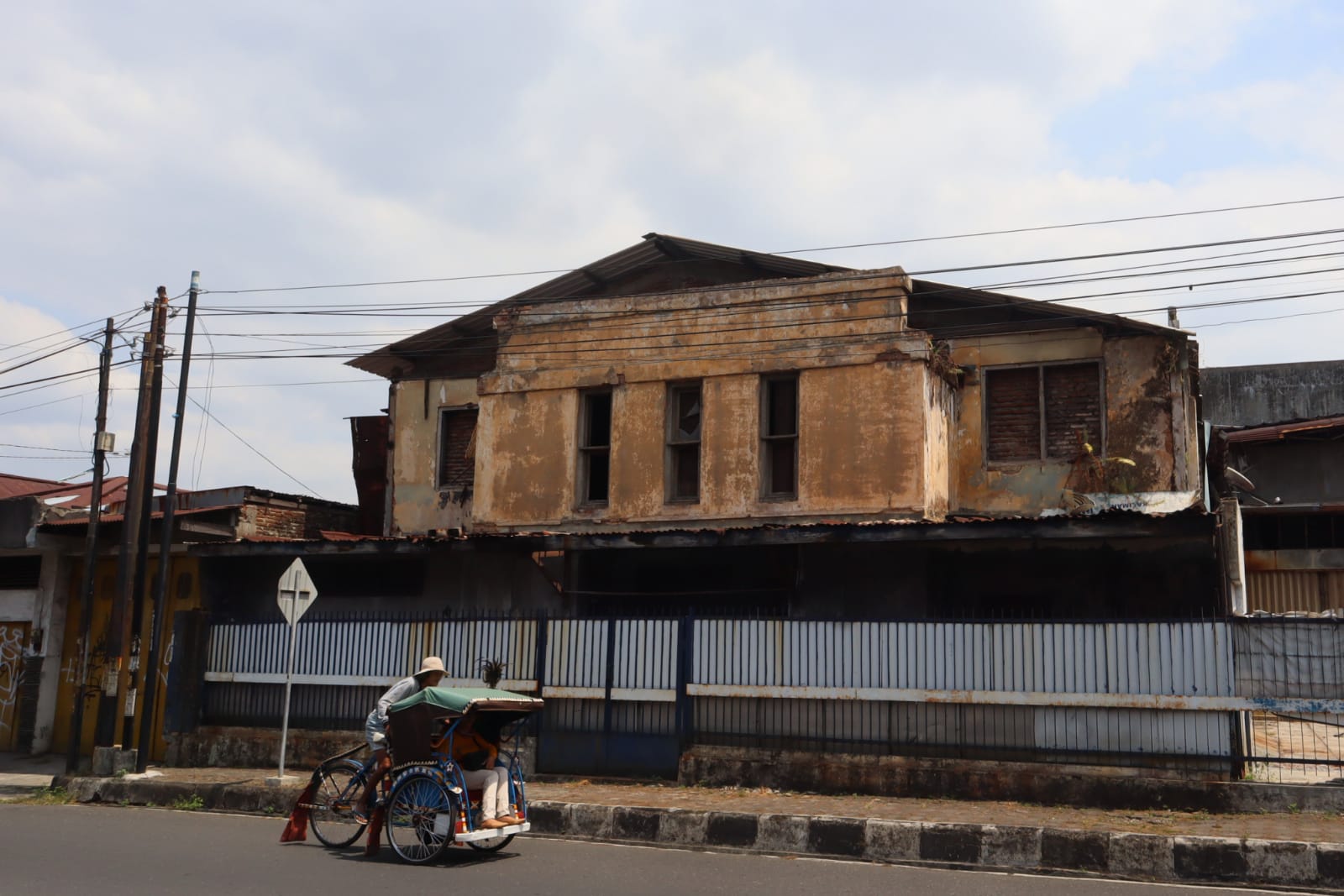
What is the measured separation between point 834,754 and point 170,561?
11941mm

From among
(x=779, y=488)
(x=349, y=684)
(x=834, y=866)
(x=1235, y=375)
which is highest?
(x=1235, y=375)

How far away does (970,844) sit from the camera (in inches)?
395

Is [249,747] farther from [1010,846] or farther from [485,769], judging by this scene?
[1010,846]

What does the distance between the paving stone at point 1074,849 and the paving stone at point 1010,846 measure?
0.21 ft

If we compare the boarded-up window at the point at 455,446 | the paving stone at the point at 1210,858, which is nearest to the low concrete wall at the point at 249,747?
the boarded-up window at the point at 455,446

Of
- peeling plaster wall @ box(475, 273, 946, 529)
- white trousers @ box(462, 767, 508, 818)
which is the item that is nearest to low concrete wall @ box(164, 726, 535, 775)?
peeling plaster wall @ box(475, 273, 946, 529)

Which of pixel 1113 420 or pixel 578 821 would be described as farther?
pixel 1113 420

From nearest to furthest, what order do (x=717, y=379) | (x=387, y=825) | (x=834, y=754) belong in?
(x=387, y=825) → (x=834, y=754) → (x=717, y=379)

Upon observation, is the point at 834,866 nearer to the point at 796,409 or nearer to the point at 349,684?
the point at 349,684

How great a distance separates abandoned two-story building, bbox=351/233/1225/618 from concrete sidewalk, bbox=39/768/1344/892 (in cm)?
351

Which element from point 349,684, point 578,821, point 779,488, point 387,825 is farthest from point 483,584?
point 387,825

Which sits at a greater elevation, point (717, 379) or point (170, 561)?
point (717, 379)

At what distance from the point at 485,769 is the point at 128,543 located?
28.2 feet

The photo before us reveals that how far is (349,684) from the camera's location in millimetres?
15641
